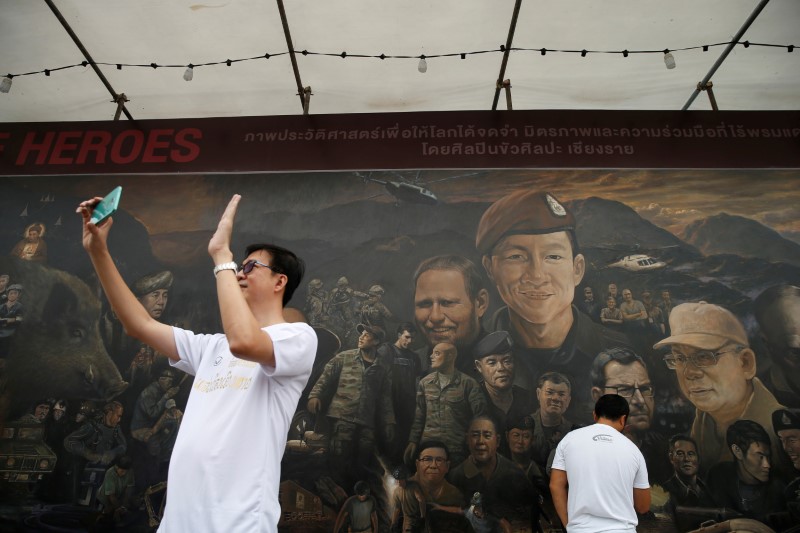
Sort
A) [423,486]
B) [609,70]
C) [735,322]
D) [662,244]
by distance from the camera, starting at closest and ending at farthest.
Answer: [423,486] → [735,322] → [662,244] → [609,70]

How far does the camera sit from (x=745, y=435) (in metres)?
4.02

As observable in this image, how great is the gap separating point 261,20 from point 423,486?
390 centimetres

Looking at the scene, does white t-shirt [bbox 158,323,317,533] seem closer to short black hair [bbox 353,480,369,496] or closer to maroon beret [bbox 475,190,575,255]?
short black hair [bbox 353,480,369,496]

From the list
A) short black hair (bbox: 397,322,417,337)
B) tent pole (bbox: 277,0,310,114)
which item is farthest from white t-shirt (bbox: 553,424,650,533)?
tent pole (bbox: 277,0,310,114)

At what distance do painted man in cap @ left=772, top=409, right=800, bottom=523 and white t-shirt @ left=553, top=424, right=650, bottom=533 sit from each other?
1685 mm

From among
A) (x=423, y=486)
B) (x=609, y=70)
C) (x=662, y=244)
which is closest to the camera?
(x=423, y=486)

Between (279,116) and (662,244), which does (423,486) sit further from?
(279,116)

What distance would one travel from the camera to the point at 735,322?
4.33 metres

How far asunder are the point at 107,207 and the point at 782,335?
4.65 metres

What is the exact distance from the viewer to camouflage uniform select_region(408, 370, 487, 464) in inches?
161

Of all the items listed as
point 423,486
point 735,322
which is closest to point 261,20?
point 423,486

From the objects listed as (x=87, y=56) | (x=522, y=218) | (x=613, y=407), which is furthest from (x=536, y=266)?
(x=87, y=56)

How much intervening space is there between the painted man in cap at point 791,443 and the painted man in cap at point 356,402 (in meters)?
2.77

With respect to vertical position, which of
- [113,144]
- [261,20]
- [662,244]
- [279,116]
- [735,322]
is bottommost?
[735,322]
